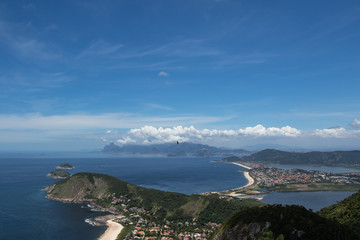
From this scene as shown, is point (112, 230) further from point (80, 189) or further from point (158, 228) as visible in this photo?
point (80, 189)

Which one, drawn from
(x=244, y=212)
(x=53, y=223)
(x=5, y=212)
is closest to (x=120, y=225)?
(x=53, y=223)

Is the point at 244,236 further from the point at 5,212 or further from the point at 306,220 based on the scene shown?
the point at 5,212

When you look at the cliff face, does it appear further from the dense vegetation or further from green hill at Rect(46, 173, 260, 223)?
the dense vegetation

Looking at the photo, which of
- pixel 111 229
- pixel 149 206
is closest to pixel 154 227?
pixel 111 229

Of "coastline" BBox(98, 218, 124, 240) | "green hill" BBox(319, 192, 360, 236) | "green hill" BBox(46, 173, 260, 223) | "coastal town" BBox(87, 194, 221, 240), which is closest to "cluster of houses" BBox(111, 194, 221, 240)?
"coastal town" BBox(87, 194, 221, 240)

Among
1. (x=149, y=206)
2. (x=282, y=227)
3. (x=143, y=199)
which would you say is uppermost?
(x=282, y=227)

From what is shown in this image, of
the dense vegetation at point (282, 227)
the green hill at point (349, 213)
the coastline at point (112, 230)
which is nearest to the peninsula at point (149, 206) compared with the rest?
the coastline at point (112, 230)
